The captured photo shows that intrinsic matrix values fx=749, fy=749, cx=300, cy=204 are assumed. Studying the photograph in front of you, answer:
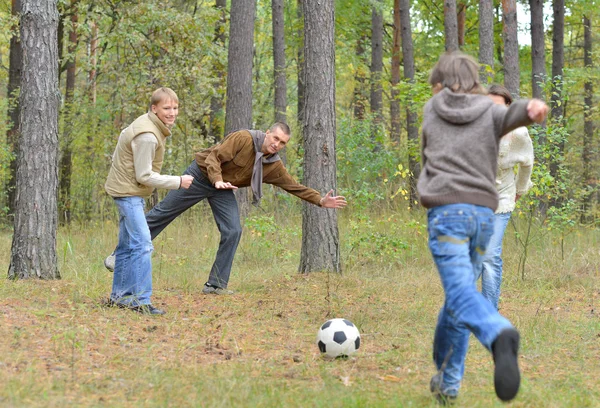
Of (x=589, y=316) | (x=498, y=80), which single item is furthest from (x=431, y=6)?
(x=589, y=316)

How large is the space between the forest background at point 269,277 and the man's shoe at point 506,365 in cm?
84

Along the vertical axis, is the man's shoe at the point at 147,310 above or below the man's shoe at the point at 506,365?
below

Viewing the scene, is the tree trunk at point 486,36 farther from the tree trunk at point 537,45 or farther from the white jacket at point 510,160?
the white jacket at point 510,160

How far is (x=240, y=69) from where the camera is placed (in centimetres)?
1416

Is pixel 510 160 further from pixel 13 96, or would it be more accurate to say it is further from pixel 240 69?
pixel 13 96

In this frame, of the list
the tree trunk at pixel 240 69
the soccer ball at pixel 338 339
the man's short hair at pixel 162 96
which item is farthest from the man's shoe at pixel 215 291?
the tree trunk at pixel 240 69

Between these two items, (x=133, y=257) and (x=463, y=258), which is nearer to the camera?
(x=463, y=258)

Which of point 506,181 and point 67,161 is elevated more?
point 67,161

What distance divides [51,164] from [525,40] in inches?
714

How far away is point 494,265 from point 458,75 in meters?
3.16

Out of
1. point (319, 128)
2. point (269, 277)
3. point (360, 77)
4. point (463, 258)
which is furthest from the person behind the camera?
point (360, 77)

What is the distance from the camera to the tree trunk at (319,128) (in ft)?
29.5

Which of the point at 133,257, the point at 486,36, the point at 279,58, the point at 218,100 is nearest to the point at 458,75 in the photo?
the point at 133,257

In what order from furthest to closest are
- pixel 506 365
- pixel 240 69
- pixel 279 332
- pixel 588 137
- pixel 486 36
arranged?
pixel 588 137 < pixel 240 69 < pixel 486 36 < pixel 279 332 < pixel 506 365
